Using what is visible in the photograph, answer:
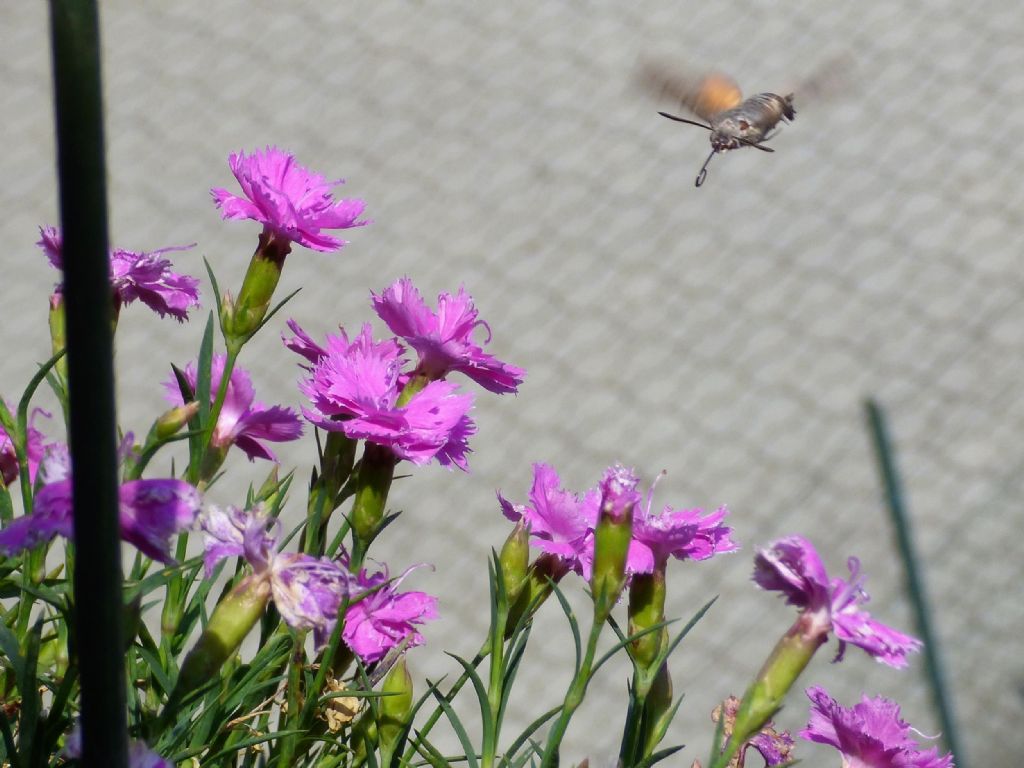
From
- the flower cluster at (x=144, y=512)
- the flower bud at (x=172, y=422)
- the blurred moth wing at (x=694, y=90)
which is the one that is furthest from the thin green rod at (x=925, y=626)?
the flower cluster at (x=144, y=512)

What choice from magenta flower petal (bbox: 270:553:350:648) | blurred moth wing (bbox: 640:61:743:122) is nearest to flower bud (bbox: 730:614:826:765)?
magenta flower petal (bbox: 270:553:350:648)

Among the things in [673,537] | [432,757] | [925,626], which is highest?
[925,626]

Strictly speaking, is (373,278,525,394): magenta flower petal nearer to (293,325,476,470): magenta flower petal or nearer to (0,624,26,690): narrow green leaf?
(293,325,476,470): magenta flower petal

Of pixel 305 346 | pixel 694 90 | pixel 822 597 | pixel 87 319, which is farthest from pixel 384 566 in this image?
pixel 694 90

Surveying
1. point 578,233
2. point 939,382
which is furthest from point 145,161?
point 939,382

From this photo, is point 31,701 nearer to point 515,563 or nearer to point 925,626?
point 515,563

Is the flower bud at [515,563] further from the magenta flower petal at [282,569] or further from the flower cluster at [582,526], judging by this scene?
the magenta flower petal at [282,569]
